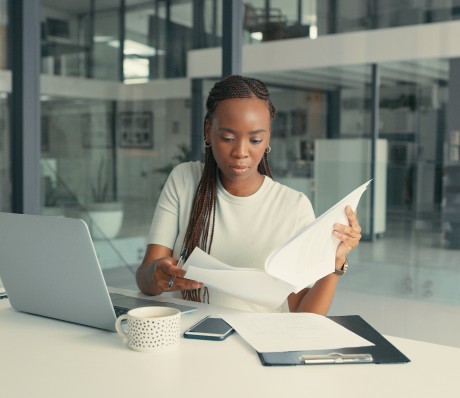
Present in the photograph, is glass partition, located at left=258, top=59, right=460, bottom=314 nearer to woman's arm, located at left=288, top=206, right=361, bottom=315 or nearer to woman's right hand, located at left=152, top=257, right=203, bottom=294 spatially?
woman's arm, located at left=288, top=206, right=361, bottom=315

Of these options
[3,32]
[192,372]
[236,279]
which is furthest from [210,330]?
[3,32]

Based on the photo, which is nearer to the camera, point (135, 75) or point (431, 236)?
point (431, 236)

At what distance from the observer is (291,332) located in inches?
54.0

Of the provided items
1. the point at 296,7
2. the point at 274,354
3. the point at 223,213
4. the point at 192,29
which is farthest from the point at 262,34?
the point at 274,354

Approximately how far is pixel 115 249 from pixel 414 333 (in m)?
2.13

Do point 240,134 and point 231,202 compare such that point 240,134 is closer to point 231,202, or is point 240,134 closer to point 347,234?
point 231,202

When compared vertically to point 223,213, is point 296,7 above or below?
above

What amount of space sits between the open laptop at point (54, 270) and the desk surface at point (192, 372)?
0.08m

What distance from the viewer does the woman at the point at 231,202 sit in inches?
70.6

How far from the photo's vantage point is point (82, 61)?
4.03m

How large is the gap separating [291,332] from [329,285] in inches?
13.5

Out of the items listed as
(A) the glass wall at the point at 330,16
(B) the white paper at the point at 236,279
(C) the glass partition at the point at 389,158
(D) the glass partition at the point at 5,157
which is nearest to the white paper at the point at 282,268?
(B) the white paper at the point at 236,279

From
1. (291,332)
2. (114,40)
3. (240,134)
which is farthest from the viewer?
(114,40)

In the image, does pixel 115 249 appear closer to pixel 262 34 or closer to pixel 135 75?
pixel 135 75
